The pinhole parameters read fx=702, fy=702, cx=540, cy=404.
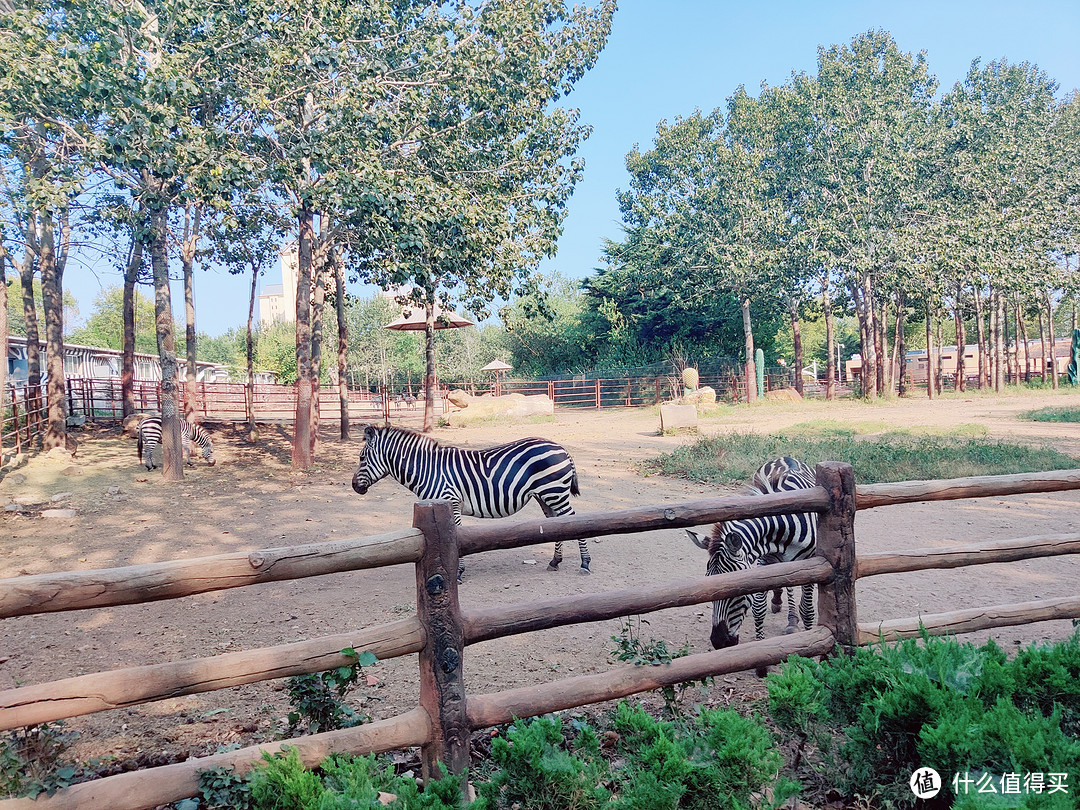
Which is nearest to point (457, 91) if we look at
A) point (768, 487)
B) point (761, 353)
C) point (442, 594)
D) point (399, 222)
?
point (399, 222)

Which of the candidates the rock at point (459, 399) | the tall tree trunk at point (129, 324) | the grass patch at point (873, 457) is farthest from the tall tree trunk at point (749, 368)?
the tall tree trunk at point (129, 324)

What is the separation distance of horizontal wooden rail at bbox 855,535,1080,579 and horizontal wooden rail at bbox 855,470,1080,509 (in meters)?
0.25

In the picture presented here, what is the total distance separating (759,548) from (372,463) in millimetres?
4403

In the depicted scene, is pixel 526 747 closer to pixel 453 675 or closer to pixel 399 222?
pixel 453 675

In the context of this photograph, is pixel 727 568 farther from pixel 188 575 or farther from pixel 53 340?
pixel 53 340

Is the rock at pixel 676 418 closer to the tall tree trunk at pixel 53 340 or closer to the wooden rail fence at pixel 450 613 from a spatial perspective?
the tall tree trunk at pixel 53 340

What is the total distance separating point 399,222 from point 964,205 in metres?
26.8

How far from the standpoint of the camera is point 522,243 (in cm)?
1470

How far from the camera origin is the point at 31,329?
49.4 ft

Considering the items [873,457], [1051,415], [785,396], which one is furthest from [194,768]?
[785,396]

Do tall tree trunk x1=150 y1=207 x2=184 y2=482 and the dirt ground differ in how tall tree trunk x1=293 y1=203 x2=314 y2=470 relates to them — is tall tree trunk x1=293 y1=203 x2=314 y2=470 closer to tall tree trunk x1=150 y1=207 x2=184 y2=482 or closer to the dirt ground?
the dirt ground

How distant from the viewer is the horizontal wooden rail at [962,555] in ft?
11.2

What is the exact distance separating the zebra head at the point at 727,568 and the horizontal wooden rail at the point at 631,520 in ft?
2.75

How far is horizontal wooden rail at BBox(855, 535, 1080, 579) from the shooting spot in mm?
3404
